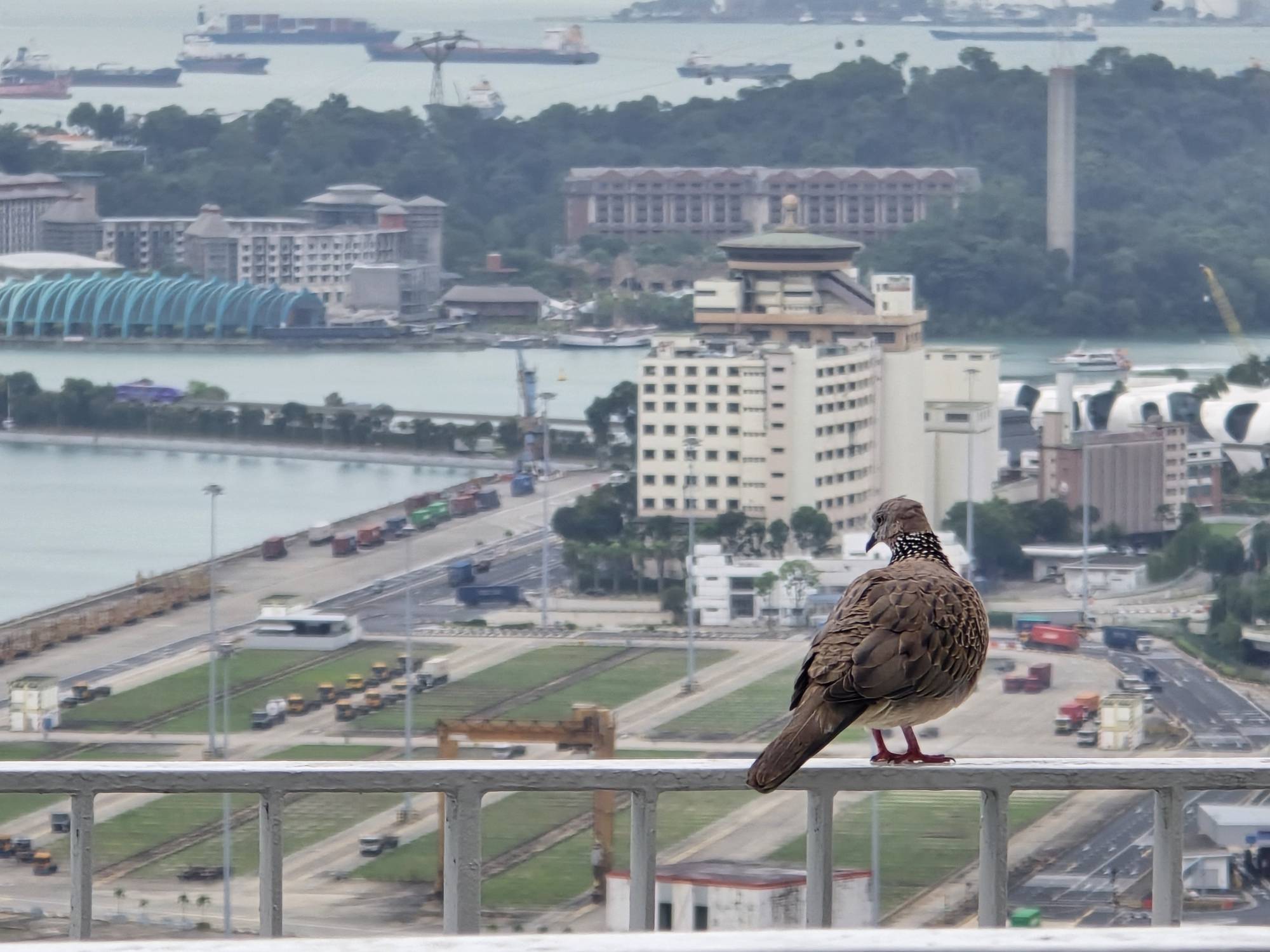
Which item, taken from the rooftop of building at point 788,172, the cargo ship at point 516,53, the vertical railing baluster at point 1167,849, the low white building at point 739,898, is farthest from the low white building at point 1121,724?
the cargo ship at point 516,53

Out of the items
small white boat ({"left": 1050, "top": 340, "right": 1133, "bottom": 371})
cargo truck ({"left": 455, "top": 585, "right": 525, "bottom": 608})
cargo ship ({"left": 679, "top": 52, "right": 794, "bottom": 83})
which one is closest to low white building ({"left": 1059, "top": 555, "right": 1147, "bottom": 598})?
cargo truck ({"left": 455, "top": 585, "right": 525, "bottom": 608})

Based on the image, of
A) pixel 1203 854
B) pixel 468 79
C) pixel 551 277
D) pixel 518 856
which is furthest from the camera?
pixel 468 79

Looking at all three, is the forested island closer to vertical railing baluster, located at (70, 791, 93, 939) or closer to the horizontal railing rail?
vertical railing baluster, located at (70, 791, 93, 939)

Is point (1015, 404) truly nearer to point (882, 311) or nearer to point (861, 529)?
point (882, 311)

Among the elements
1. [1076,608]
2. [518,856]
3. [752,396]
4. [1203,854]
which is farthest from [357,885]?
[752,396]

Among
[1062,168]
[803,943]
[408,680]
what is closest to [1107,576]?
[408,680]

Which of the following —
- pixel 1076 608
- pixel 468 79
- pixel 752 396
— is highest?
pixel 468 79
